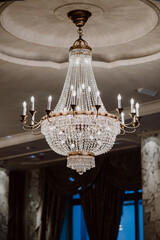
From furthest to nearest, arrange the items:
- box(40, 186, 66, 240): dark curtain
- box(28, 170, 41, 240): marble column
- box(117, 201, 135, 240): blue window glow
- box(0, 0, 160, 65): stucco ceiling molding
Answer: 1. box(28, 170, 41, 240): marble column
2. box(40, 186, 66, 240): dark curtain
3. box(117, 201, 135, 240): blue window glow
4. box(0, 0, 160, 65): stucco ceiling molding

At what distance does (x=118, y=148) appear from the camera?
1108 centimetres

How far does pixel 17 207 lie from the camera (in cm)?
1414

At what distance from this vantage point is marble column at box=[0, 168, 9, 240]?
12.2m

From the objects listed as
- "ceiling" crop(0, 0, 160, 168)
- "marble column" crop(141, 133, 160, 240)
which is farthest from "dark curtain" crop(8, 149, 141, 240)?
"ceiling" crop(0, 0, 160, 168)

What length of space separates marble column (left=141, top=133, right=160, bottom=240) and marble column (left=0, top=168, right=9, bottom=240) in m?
4.55

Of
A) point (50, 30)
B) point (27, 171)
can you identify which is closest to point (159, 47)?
point (50, 30)

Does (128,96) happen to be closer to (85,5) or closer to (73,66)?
(73,66)

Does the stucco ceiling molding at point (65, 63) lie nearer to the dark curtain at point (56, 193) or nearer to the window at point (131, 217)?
the window at point (131, 217)

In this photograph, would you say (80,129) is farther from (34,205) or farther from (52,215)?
(34,205)

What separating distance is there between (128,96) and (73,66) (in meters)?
2.40

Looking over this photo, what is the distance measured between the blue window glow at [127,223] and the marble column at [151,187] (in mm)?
2494

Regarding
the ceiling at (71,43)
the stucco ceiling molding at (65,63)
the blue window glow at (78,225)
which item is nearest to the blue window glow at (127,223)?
the blue window glow at (78,225)

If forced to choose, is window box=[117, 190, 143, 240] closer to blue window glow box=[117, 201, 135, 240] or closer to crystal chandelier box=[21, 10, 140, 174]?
blue window glow box=[117, 201, 135, 240]

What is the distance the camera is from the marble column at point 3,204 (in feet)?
40.1
